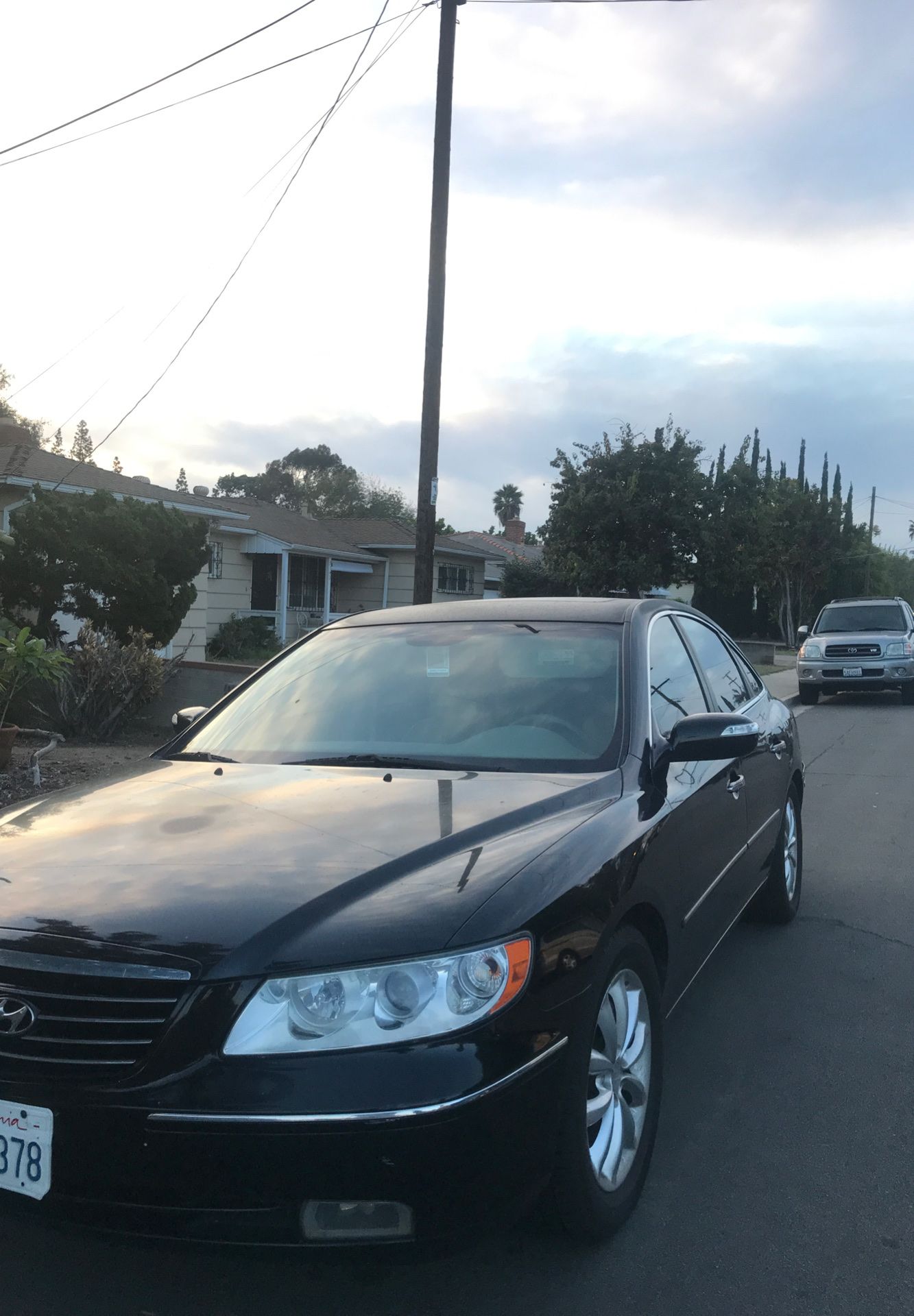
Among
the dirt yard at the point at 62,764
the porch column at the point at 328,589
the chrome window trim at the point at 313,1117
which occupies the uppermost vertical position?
the porch column at the point at 328,589

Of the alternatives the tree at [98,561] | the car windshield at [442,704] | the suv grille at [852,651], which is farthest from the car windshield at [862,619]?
the car windshield at [442,704]

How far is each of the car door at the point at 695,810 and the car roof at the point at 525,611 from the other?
0.13 meters

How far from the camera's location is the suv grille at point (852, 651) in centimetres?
1880

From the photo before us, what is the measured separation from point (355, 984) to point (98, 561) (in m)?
10.8

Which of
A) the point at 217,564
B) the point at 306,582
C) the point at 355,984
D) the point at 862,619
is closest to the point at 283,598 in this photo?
the point at 217,564

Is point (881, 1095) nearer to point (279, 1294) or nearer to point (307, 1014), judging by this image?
point (279, 1294)

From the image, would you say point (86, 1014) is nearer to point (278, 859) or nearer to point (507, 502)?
point (278, 859)

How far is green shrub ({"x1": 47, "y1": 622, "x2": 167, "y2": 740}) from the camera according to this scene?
1099 centimetres

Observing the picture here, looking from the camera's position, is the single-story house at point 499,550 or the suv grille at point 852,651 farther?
the single-story house at point 499,550

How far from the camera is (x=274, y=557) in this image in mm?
30438

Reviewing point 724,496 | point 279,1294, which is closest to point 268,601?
point 724,496

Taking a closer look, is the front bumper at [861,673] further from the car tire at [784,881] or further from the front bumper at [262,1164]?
the front bumper at [262,1164]

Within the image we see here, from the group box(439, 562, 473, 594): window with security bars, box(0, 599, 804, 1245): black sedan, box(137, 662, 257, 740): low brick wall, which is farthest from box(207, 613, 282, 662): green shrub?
box(0, 599, 804, 1245): black sedan

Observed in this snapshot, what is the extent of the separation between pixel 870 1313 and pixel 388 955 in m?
1.40
